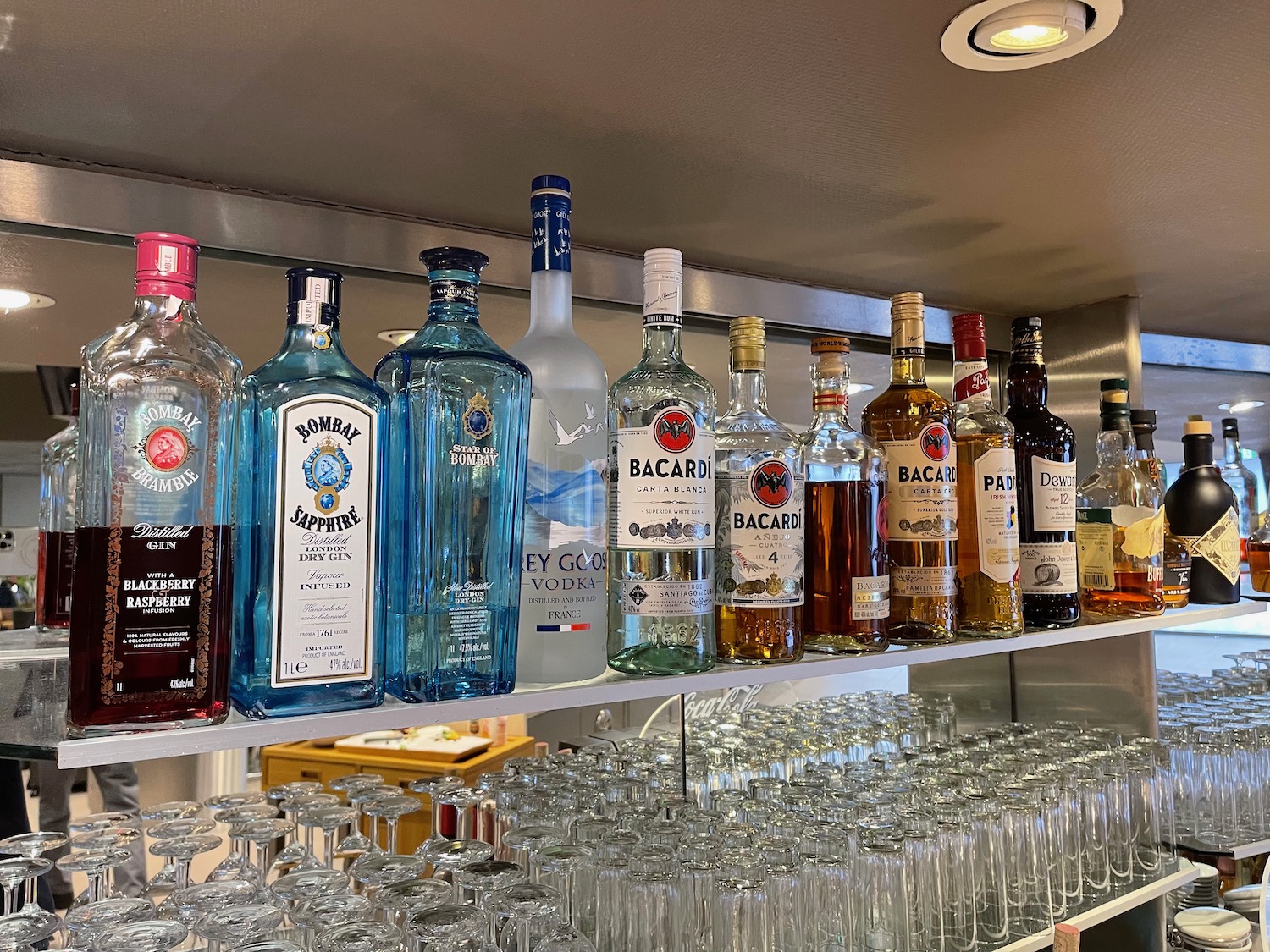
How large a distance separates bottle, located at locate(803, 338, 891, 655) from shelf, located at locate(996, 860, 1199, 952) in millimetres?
517

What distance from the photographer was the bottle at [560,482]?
869mm

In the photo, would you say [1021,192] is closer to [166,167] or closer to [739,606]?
[739,606]

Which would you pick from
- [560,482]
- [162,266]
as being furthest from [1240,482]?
[162,266]

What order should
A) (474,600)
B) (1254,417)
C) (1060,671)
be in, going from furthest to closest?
(1254,417)
(1060,671)
(474,600)

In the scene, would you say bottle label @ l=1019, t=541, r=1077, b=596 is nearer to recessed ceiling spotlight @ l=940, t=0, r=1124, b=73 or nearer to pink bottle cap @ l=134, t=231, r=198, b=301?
recessed ceiling spotlight @ l=940, t=0, r=1124, b=73

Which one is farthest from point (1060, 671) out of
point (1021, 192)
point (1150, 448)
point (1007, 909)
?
point (1021, 192)

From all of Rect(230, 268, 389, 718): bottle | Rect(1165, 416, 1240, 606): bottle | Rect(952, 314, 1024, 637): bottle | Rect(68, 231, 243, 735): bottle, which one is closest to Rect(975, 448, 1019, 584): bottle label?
Rect(952, 314, 1024, 637): bottle

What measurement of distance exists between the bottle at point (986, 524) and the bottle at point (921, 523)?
0.07 metres

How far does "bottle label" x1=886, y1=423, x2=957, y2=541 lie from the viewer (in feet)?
3.89

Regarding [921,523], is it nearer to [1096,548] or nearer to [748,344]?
[748,344]

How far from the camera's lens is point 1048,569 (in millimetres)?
1350

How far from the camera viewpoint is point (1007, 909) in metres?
1.30

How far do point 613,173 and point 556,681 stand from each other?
65 centimetres

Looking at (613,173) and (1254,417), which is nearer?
Result: (613,173)
